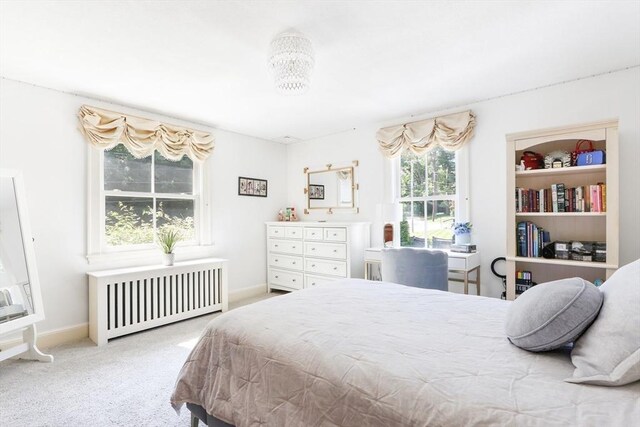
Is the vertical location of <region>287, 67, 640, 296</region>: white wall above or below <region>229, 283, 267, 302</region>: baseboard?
above

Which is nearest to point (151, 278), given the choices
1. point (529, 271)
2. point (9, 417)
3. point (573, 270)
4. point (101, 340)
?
point (101, 340)

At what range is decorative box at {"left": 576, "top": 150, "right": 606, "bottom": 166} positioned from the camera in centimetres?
256

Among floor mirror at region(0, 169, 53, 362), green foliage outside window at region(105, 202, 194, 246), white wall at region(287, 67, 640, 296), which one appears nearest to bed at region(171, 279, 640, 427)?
white wall at region(287, 67, 640, 296)

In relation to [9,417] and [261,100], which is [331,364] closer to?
[9,417]

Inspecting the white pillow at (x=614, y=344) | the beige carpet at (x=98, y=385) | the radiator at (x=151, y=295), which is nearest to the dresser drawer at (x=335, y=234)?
the radiator at (x=151, y=295)

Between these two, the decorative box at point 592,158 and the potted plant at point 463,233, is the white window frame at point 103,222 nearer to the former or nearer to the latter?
the potted plant at point 463,233

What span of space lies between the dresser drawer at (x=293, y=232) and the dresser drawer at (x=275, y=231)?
0.06m

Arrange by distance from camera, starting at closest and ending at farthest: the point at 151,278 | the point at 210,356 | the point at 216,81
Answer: the point at 210,356, the point at 216,81, the point at 151,278

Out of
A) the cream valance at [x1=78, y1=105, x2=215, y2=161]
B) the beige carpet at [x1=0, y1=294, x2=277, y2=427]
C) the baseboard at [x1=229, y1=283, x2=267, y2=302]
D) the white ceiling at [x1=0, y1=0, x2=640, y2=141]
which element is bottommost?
the beige carpet at [x1=0, y1=294, x2=277, y2=427]

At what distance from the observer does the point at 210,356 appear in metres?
1.50

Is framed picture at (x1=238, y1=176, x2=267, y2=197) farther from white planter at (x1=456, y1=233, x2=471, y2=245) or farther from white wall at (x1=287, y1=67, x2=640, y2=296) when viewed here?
white planter at (x1=456, y1=233, x2=471, y2=245)

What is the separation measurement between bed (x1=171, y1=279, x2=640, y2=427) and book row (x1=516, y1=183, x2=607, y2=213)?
1.57m

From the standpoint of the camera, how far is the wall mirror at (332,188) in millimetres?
4445

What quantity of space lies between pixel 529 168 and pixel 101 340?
4.19 meters
